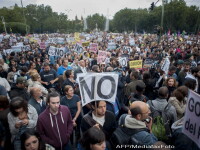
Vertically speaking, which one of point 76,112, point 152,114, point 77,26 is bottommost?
point 76,112

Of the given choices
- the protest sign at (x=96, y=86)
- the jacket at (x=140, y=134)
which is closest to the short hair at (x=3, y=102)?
the protest sign at (x=96, y=86)

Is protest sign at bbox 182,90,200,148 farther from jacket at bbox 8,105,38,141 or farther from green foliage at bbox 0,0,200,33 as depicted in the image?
green foliage at bbox 0,0,200,33

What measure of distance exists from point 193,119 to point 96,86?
1668mm

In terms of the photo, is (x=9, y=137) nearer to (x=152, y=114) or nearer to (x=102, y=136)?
(x=102, y=136)

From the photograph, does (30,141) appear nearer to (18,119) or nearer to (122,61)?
(18,119)

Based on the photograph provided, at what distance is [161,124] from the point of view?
3.15 m

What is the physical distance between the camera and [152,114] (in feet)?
11.4

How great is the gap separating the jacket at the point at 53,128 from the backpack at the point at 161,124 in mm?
1563

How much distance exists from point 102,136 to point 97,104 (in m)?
0.97

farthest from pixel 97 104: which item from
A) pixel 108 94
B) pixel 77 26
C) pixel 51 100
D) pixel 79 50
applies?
pixel 77 26

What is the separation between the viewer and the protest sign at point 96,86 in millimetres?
3328

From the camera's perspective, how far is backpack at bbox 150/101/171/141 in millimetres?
3062

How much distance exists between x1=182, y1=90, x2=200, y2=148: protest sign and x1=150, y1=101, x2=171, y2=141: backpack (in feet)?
2.41

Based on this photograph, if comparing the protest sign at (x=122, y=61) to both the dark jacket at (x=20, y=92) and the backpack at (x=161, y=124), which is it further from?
the backpack at (x=161, y=124)
